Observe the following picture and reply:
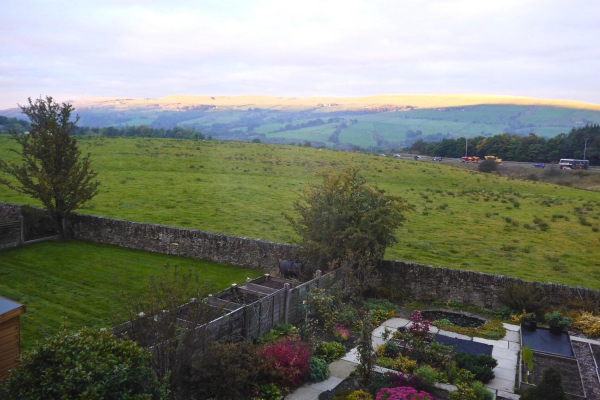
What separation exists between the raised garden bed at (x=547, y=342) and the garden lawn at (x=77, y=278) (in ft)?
31.3

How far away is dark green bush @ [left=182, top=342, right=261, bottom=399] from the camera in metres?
8.68

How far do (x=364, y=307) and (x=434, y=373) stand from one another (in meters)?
4.91

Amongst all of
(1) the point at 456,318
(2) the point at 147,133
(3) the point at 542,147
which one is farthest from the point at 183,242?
(3) the point at 542,147

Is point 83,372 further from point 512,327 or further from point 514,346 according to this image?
point 512,327

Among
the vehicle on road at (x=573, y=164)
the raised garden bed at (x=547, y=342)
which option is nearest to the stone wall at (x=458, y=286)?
the raised garden bed at (x=547, y=342)

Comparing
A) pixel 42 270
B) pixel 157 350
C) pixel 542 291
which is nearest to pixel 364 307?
pixel 542 291

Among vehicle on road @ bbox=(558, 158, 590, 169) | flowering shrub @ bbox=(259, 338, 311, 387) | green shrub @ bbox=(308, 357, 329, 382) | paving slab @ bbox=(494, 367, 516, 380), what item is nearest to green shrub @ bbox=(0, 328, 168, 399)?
flowering shrub @ bbox=(259, 338, 311, 387)

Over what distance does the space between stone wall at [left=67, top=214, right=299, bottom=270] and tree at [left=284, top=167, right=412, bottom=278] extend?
5.01 ft

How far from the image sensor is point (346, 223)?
16.5 meters

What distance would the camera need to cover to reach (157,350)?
8320 mm

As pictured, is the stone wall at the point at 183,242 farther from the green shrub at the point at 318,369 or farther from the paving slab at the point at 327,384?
the paving slab at the point at 327,384

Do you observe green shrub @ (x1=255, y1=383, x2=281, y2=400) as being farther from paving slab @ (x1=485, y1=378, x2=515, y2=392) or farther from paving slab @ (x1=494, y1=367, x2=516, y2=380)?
paving slab @ (x1=494, y1=367, x2=516, y2=380)

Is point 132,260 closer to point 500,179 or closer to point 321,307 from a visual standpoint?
point 321,307

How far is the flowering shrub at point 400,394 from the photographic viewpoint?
8.62m
